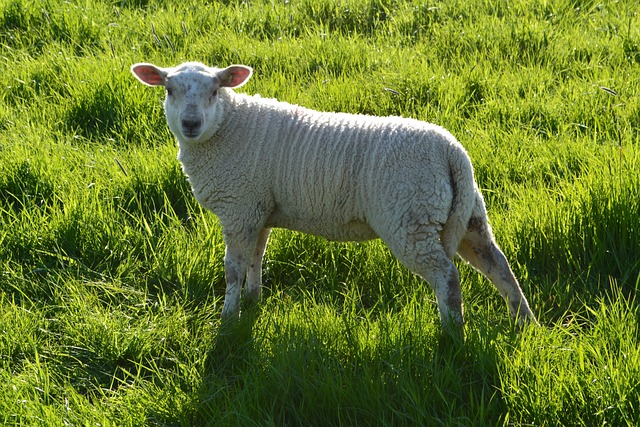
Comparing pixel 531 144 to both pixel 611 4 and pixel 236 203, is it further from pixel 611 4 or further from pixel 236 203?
pixel 611 4

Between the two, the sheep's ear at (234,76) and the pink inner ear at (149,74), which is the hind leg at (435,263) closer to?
the sheep's ear at (234,76)

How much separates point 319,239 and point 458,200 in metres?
1.11

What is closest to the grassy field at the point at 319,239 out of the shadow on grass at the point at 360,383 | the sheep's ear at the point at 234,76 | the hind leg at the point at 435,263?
the shadow on grass at the point at 360,383

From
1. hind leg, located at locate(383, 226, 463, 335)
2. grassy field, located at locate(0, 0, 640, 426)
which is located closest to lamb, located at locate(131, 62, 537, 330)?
hind leg, located at locate(383, 226, 463, 335)

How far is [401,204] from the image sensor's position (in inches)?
146

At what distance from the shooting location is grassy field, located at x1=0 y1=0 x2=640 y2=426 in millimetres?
3299

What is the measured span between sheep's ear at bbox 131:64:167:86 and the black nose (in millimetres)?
375

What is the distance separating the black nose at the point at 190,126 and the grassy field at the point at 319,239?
2.52ft

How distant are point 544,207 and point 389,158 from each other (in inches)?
43.4

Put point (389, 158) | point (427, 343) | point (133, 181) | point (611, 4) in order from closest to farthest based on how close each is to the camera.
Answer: point (427, 343), point (389, 158), point (133, 181), point (611, 4)

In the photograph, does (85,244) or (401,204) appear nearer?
(401,204)

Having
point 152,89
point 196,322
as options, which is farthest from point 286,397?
point 152,89

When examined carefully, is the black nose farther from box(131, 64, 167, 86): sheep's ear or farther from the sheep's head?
box(131, 64, 167, 86): sheep's ear

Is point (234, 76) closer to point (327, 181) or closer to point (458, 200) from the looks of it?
point (327, 181)
